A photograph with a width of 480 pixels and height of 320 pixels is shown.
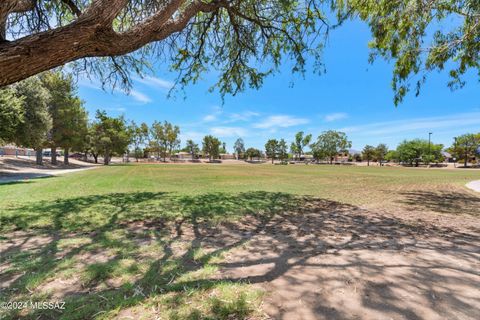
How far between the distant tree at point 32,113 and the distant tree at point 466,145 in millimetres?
87910

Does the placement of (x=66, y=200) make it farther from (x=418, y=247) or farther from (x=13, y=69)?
(x=418, y=247)

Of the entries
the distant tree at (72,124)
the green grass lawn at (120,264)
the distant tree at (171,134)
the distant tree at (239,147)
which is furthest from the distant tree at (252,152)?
the green grass lawn at (120,264)

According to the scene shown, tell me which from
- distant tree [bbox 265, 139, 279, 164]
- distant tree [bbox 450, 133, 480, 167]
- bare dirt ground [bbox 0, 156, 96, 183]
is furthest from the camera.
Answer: distant tree [bbox 265, 139, 279, 164]

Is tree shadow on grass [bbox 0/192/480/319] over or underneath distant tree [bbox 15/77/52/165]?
underneath

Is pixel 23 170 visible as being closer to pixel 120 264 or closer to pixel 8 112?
pixel 8 112

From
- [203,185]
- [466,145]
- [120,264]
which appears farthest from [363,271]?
[466,145]

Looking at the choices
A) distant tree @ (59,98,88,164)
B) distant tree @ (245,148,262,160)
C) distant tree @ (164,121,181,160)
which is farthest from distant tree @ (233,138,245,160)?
distant tree @ (59,98,88,164)

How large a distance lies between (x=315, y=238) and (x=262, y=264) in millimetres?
1671

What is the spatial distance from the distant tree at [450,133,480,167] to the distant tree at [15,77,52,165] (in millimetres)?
87910

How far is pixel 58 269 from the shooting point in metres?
3.08

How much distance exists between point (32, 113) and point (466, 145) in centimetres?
9089

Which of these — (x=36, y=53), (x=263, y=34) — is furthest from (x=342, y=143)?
(x=36, y=53)

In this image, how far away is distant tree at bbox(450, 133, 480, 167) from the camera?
209 feet

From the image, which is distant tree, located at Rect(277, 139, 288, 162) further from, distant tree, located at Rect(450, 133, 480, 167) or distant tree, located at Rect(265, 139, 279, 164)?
distant tree, located at Rect(450, 133, 480, 167)
